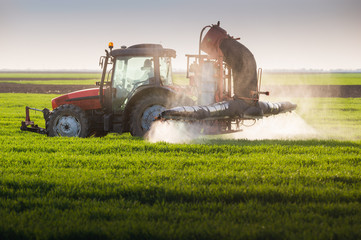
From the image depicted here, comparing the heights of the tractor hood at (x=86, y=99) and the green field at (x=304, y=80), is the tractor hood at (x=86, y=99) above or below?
below

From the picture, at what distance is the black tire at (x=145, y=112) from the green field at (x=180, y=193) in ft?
4.14

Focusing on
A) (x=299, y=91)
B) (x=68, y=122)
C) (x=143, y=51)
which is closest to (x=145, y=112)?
(x=143, y=51)

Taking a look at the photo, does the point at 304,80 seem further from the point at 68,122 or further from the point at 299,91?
the point at 68,122

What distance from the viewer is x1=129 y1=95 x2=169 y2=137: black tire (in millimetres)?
10438

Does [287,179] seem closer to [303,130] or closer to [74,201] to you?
[74,201]

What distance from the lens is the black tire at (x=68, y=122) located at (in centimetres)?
1108

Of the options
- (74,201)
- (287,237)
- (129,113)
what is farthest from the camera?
(129,113)

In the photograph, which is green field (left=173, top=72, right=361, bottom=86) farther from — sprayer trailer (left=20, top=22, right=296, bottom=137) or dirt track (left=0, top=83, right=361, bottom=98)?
sprayer trailer (left=20, top=22, right=296, bottom=137)

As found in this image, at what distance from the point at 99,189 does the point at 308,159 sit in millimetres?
4347

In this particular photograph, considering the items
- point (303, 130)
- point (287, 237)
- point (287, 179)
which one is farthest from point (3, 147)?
point (303, 130)

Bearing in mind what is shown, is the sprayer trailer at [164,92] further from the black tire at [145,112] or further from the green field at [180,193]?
the green field at [180,193]

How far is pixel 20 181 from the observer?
6504 millimetres

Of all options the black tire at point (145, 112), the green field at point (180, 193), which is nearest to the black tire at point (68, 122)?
the black tire at point (145, 112)

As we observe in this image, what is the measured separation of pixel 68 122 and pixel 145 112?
2.37m
